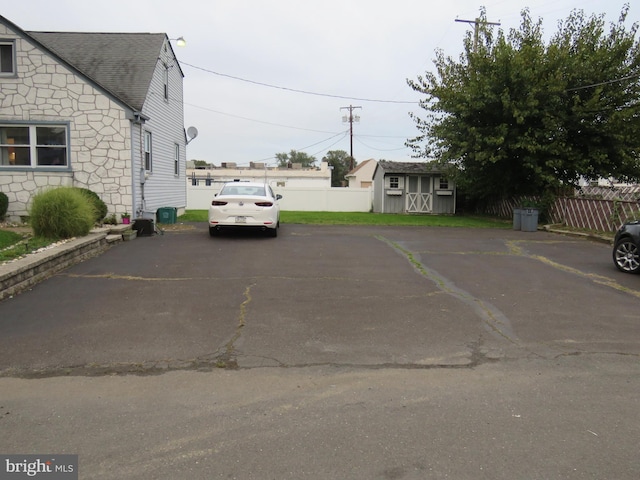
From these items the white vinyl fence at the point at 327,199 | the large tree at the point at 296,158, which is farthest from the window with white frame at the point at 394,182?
the large tree at the point at 296,158

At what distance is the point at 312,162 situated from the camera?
10562 cm

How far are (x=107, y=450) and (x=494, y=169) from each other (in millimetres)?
21336

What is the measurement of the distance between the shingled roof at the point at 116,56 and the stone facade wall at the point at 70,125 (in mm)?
873

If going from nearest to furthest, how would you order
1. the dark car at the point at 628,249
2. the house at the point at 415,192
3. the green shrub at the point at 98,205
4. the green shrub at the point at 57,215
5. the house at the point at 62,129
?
1. the dark car at the point at 628,249
2. the green shrub at the point at 57,215
3. the green shrub at the point at 98,205
4. the house at the point at 62,129
5. the house at the point at 415,192

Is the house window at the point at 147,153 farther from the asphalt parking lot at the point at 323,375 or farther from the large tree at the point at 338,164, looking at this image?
the large tree at the point at 338,164

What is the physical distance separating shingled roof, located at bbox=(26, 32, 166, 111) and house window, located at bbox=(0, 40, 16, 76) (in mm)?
1137

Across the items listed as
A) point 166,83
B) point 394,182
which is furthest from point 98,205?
point 394,182

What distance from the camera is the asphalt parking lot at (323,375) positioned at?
3006 mm

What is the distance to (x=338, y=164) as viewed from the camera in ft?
298

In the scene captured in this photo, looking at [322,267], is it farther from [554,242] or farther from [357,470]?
[554,242]

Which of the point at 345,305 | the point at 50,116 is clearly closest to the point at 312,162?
A: the point at 50,116

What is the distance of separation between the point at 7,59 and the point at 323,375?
15004 mm

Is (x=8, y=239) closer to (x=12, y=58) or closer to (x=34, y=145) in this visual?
(x=34, y=145)

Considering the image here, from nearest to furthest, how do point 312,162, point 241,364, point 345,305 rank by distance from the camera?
point 241,364
point 345,305
point 312,162
